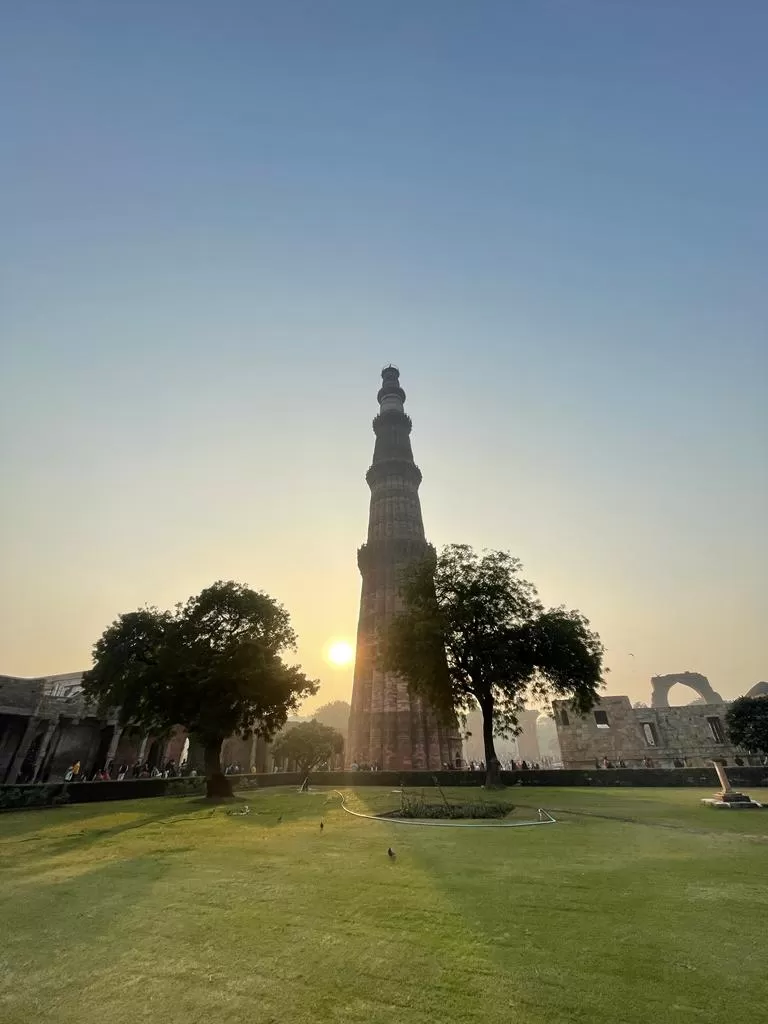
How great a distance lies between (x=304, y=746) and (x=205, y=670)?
30.7m

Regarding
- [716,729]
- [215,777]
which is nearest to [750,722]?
[716,729]

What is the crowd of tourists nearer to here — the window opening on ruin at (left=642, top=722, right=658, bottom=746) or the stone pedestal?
the stone pedestal

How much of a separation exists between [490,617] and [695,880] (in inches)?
769

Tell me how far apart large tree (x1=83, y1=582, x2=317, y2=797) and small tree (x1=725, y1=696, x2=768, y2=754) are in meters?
30.2

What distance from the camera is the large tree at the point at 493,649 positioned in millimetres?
25109

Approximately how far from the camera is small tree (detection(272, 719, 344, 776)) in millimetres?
49125

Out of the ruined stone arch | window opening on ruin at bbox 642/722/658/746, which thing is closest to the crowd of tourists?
window opening on ruin at bbox 642/722/658/746

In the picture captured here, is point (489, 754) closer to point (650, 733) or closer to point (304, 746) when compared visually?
point (650, 733)

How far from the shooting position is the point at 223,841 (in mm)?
10094

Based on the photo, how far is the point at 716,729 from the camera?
43125 mm

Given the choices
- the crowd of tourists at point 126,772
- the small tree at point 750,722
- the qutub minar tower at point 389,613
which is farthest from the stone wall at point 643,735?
the crowd of tourists at point 126,772

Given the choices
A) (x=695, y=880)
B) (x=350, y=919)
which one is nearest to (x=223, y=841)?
(x=350, y=919)

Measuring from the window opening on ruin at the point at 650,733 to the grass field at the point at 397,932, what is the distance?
41.9 m

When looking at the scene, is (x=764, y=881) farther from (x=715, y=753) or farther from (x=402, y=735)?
(x=715, y=753)
